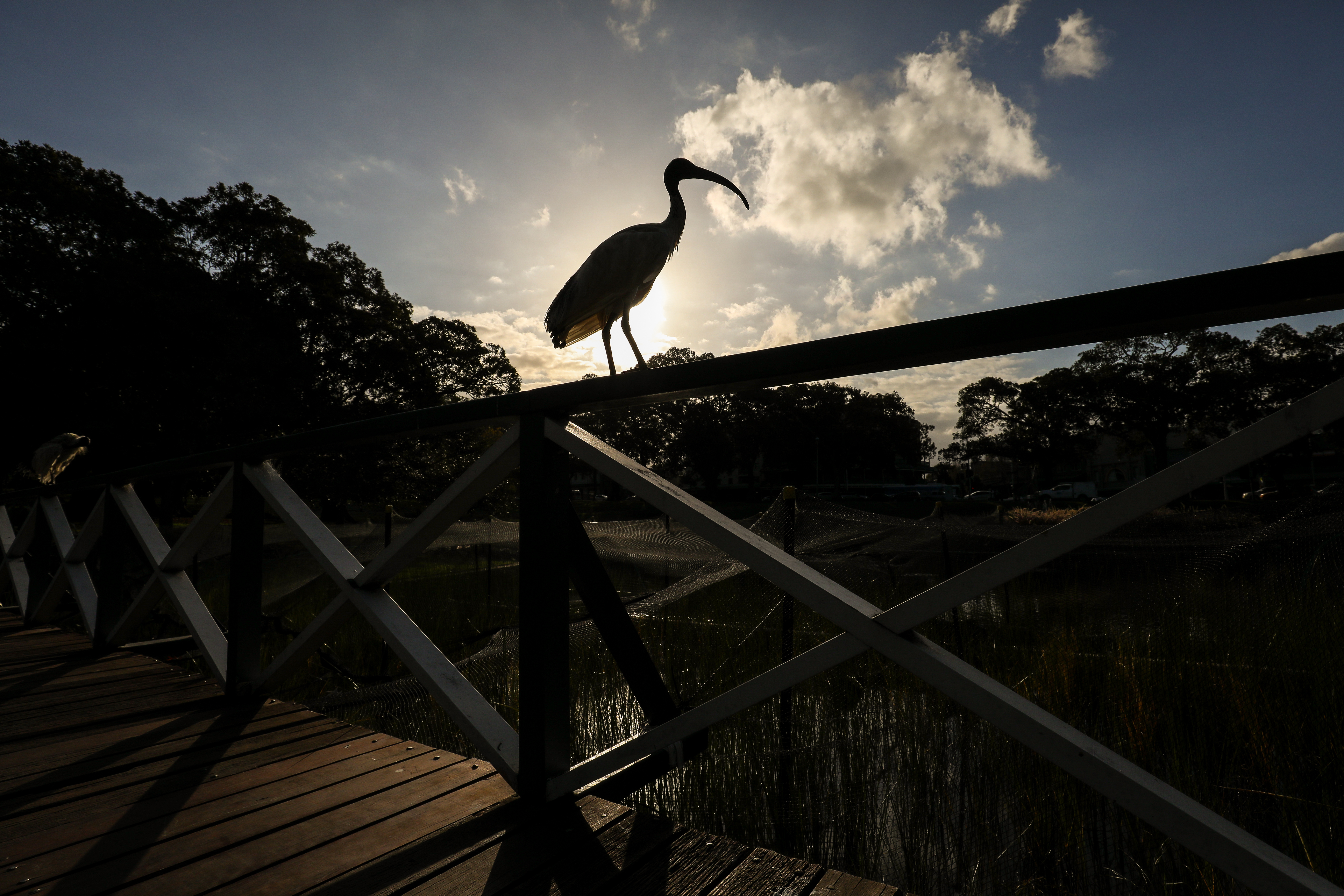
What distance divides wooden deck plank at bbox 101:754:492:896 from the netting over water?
146 centimetres

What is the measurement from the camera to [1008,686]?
10.2ft

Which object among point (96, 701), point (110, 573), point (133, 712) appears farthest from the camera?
point (110, 573)

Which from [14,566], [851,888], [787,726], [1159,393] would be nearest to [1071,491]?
[1159,393]

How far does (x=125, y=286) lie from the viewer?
10.6 m

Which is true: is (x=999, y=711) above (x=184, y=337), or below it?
below

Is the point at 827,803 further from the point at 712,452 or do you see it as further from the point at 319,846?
the point at 712,452

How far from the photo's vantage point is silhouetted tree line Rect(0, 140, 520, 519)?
1034 centimetres

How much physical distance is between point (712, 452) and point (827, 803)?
31.0 m

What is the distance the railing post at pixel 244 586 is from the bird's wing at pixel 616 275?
3.89 ft

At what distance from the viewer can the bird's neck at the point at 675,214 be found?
2102 mm

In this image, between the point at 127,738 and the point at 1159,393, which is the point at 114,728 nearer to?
the point at 127,738

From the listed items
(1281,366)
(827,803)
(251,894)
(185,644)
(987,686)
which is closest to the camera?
(987,686)

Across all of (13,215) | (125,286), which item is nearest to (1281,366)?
(125,286)

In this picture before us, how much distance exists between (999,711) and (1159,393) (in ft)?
91.7
